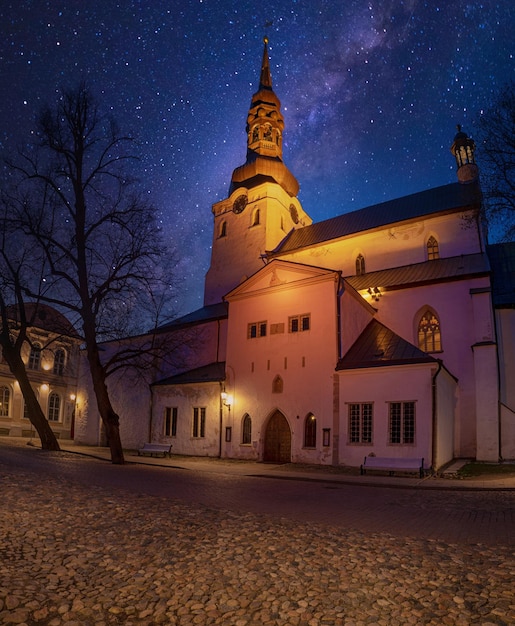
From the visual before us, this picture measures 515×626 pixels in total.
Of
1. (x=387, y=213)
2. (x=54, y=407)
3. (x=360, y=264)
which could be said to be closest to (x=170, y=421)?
(x=360, y=264)

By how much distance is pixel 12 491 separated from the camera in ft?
34.1

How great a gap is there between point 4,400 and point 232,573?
140 ft

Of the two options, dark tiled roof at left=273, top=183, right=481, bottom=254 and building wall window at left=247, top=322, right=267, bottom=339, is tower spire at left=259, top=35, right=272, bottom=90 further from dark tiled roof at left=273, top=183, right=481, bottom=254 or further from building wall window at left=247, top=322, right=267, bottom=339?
building wall window at left=247, top=322, right=267, bottom=339

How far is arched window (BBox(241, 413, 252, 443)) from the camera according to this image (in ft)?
82.3

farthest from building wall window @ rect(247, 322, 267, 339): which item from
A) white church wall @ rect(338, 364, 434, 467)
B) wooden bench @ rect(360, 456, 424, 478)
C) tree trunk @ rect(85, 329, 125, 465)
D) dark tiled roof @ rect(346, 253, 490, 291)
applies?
wooden bench @ rect(360, 456, 424, 478)

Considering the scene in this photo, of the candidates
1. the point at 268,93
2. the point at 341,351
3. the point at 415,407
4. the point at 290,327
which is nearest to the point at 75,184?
the point at 290,327

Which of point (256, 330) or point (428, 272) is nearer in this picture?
point (256, 330)

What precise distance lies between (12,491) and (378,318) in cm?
2168

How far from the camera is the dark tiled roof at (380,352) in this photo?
21.3 metres

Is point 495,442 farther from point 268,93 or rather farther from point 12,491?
point 268,93

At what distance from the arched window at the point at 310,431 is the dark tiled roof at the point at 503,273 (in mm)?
11242

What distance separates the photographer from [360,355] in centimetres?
2305

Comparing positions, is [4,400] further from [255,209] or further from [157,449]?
[255,209]

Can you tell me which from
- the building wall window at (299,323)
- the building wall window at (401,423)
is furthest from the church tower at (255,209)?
the building wall window at (401,423)
